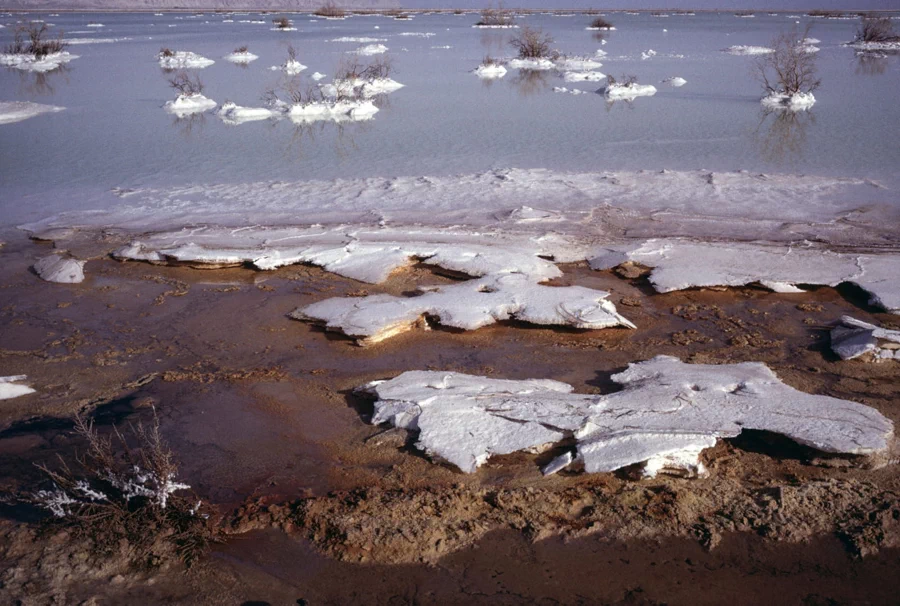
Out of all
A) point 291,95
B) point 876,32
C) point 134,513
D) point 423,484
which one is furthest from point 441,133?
point 876,32

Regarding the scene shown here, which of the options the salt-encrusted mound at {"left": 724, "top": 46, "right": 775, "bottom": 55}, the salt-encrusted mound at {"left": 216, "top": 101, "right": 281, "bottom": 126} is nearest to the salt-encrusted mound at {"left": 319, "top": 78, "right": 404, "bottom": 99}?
the salt-encrusted mound at {"left": 216, "top": 101, "right": 281, "bottom": 126}

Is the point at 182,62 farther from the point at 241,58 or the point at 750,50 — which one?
the point at 750,50

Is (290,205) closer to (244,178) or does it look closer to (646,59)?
(244,178)

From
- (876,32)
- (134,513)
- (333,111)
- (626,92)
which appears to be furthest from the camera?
(876,32)

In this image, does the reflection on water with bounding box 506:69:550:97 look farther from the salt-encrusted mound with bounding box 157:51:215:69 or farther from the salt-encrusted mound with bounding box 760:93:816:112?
the salt-encrusted mound with bounding box 157:51:215:69

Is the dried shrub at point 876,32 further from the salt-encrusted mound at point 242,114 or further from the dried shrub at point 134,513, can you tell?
the dried shrub at point 134,513

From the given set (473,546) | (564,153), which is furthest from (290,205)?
(473,546)

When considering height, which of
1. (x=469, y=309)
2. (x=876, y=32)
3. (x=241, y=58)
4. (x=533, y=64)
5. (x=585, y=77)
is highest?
(x=876, y=32)

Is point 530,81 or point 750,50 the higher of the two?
point 750,50

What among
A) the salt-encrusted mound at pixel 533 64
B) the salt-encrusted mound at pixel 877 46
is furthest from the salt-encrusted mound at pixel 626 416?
the salt-encrusted mound at pixel 877 46
